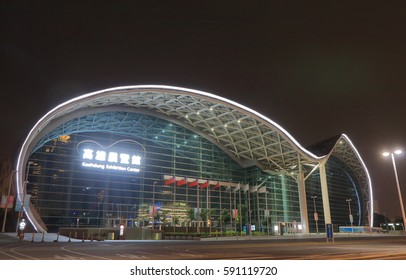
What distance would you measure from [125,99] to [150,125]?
787 cm

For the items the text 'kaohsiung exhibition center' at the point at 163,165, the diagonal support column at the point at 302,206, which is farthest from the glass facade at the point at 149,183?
the diagonal support column at the point at 302,206

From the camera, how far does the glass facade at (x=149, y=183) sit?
1602 inches

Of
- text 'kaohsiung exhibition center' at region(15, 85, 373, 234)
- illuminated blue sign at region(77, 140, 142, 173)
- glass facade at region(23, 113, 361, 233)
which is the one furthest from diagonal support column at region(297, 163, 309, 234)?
illuminated blue sign at region(77, 140, 142, 173)

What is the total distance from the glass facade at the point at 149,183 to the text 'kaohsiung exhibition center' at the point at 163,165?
0.44ft

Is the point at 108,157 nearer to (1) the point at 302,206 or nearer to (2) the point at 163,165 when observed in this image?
(2) the point at 163,165

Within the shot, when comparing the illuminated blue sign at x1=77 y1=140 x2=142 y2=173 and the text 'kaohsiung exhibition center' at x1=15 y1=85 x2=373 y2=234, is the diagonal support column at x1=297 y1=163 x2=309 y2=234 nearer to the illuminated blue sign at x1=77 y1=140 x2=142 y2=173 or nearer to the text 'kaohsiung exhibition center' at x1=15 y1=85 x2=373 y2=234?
the text 'kaohsiung exhibition center' at x1=15 y1=85 x2=373 y2=234

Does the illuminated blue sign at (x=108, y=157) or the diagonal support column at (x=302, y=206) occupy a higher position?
the illuminated blue sign at (x=108, y=157)

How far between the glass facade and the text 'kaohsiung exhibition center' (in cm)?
14

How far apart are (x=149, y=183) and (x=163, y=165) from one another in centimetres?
387

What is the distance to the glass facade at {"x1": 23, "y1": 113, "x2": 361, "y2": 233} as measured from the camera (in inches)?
1602

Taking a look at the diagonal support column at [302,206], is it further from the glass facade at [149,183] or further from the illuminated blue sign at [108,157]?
the illuminated blue sign at [108,157]

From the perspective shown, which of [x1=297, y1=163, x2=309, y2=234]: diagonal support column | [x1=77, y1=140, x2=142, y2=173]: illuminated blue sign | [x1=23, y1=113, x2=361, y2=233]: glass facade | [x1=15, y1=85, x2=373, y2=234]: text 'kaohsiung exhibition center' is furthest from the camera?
[x1=297, y1=163, x2=309, y2=234]: diagonal support column

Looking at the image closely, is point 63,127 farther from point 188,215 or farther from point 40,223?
point 188,215

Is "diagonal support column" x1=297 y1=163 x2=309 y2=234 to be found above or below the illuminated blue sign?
below
